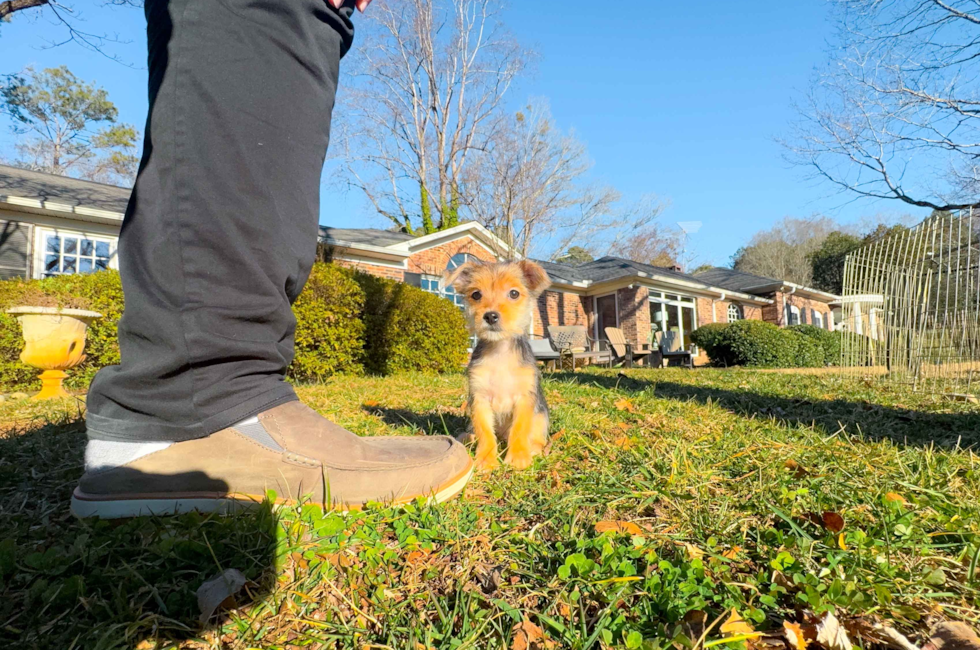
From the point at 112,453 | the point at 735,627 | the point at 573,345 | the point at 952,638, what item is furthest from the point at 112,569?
the point at 573,345

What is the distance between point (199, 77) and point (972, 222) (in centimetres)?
899

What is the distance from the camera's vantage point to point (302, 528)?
1.57 meters

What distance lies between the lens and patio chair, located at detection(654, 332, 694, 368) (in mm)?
19531

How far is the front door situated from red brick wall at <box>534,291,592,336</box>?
23.8 inches

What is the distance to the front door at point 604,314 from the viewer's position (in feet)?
79.9

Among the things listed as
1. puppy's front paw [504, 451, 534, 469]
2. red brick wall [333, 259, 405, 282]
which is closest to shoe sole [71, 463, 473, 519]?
puppy's front paw [504, 451, 534, 469]

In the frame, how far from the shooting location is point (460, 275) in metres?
3.83

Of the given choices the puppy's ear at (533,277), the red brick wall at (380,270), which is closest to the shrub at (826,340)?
the red brick wall at (380,270)

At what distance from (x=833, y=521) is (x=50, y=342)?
29.9 ft

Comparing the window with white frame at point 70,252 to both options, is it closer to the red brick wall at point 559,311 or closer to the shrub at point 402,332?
the shrub at point 402,332

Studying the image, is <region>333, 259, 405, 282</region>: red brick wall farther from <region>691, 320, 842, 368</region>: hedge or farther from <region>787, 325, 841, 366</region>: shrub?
<region>787, 325, 841, 366</region>: shrub

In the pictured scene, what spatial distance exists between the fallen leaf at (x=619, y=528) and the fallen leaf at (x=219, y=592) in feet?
3.69

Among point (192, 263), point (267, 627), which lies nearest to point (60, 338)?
point (192, 263)

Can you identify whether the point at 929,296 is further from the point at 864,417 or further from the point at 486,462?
the point at 486,462
